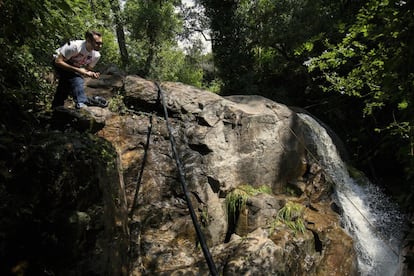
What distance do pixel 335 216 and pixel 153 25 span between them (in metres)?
11.9

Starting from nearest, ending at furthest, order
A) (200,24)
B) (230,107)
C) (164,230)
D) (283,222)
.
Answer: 1. (164,230)
2. (283,222)
3. (230,107)
4. (200,24)

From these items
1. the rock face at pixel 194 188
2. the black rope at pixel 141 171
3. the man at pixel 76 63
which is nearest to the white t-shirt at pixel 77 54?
the man at pixel 76 63

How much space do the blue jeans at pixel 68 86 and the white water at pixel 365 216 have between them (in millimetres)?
5466

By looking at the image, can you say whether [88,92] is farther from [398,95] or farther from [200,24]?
[200,24]

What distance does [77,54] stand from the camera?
4809 mm

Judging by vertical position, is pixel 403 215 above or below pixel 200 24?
below

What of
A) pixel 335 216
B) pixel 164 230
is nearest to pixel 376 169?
pixel 335 216

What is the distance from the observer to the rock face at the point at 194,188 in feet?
10.9

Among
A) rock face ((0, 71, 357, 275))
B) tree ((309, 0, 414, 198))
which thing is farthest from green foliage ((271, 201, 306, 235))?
tree ((309, 0, 414, 198))

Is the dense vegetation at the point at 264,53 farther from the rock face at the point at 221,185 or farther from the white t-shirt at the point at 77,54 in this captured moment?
the white t-shirt at the point at 77,54

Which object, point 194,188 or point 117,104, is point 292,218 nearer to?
point 194,188

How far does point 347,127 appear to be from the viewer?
12273mm

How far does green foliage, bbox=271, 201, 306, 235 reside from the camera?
248 inches

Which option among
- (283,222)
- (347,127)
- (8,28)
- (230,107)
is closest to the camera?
(8,28)
